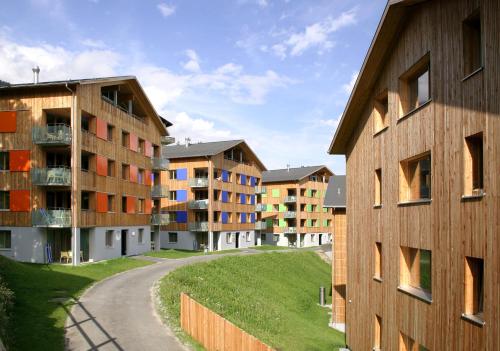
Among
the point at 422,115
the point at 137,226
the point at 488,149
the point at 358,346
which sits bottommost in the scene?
the point at 358,346

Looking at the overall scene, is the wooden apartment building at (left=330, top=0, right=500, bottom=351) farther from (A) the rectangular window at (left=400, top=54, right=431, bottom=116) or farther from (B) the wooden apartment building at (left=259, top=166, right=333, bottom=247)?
(B) the wooden apartment building at (left=259, top=166, right=333, bottom=247)

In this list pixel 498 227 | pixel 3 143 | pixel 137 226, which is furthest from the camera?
pixel 137 226

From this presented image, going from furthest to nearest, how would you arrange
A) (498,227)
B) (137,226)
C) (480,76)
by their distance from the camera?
(137,226) < (480,76) < (498,227)

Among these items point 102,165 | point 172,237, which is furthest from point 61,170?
point 172,237

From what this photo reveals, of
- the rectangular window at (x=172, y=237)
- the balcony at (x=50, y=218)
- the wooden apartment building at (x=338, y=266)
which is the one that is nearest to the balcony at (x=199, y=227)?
the rectangular window at (x=172, y=237)

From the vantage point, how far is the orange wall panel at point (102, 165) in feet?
119

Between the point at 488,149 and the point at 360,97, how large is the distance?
32.1 ft

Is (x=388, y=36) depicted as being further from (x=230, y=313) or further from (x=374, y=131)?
(x=230, y=313)

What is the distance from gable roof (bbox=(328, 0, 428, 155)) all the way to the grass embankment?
9465 millimetres

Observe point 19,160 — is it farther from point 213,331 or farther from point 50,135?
point 213,331

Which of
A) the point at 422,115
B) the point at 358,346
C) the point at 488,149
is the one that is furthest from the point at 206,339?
the point at 488,149

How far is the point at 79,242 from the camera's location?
3350 centimetres

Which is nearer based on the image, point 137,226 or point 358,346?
point 358,346

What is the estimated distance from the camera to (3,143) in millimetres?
33344
